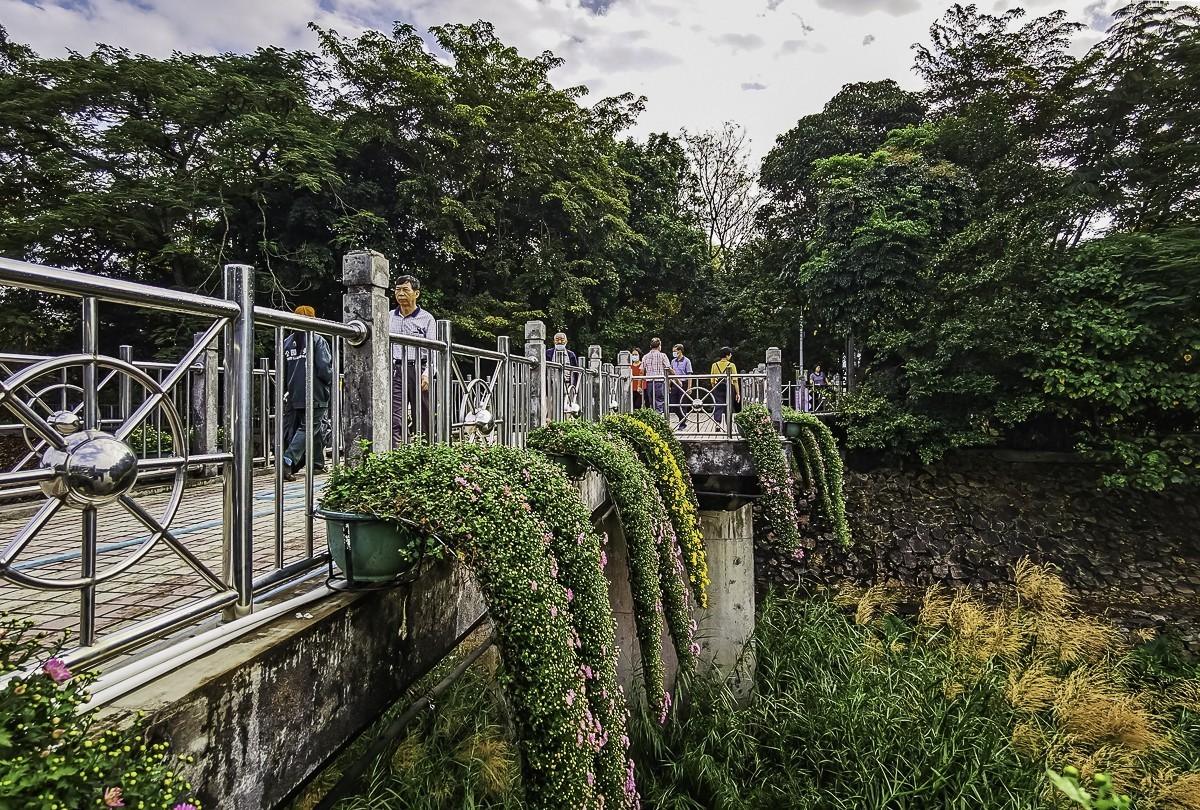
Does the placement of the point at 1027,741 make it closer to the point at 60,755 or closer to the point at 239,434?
the point at 239,434

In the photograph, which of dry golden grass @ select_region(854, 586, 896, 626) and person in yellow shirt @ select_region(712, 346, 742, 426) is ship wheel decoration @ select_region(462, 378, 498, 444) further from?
dry golden grass @ select_region(854, 586, 896, 626)

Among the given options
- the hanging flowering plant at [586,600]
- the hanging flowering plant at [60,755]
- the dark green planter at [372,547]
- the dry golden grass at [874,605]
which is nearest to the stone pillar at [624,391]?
the dry golden grass at [874,605]

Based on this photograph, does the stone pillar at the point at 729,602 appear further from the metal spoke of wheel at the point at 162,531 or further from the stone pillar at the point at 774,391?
the metal spoke of wheel at the point at 162,531

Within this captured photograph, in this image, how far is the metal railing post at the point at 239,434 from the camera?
184 cm

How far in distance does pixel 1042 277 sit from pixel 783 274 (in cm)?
540

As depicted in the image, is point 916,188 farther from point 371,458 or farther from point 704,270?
point 371,458

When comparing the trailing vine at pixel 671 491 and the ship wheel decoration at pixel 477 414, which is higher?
the ship wheel decoration at pixel 477 414

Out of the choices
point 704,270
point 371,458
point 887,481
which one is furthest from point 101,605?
point 704,270

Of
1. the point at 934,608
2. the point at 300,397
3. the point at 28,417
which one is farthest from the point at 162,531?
the point at 934,608

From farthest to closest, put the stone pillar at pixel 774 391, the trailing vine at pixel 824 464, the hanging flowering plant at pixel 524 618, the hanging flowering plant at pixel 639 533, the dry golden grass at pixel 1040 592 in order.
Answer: the dry golden grass at pixel 1040 592 < the trailing vine at pixel 824 464 < the stone pillar at pixel 774 391 < the hanging flowering plant at pixel 639 533 < the hanging flowering plant at pixel 524 618

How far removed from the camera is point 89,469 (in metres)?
1.30

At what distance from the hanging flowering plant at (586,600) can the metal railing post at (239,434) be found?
0.79 metres

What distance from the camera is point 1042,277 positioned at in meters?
11.4

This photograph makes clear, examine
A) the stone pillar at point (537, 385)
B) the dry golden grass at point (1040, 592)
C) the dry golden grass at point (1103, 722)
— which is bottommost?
the dry golden grass at point (1103, 722)
